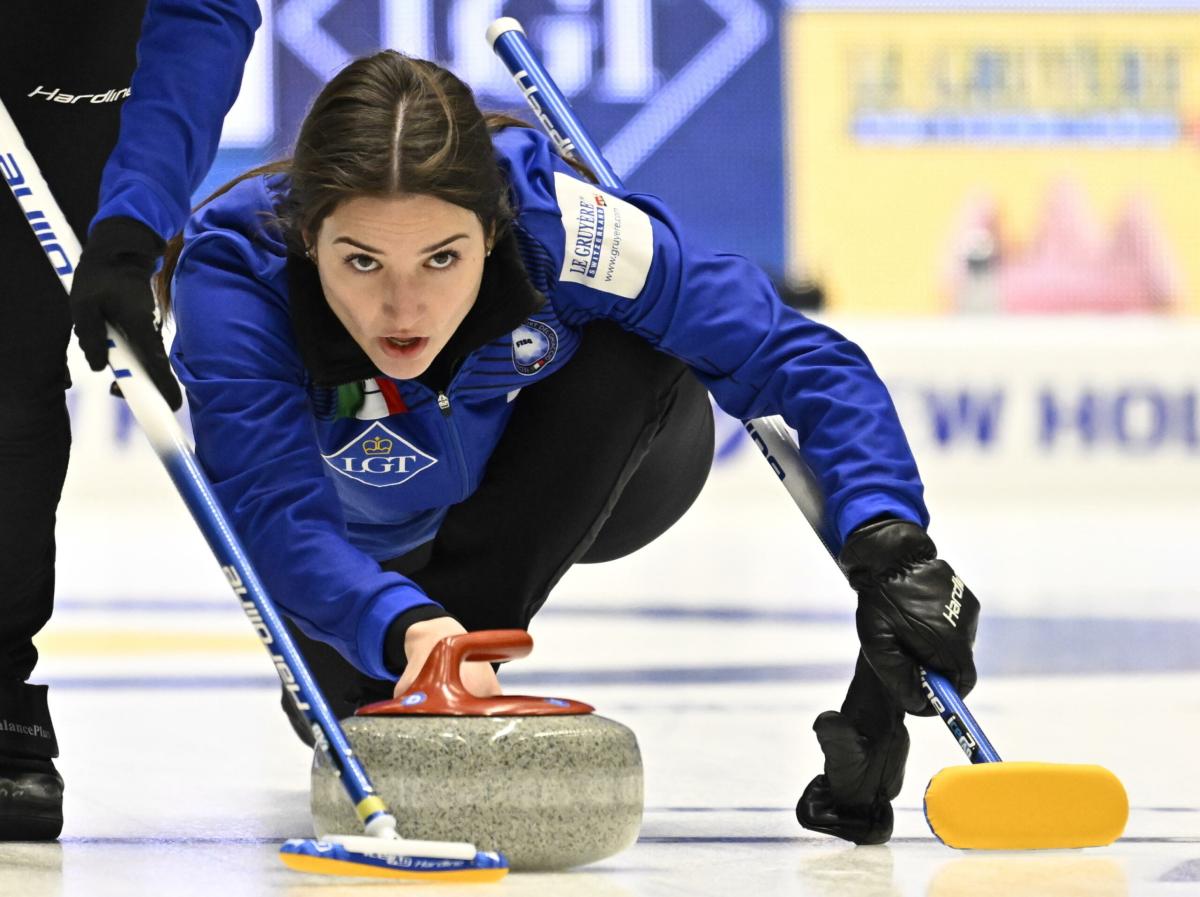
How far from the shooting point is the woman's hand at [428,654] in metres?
1.80

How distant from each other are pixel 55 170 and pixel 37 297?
15cm

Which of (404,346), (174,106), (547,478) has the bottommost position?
(547,478)

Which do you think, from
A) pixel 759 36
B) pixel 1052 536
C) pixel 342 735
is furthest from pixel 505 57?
pixel 759 36

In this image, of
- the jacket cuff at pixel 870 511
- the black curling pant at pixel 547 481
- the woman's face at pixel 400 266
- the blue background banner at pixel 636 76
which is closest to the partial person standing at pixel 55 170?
the woman's face at pixel 400 266

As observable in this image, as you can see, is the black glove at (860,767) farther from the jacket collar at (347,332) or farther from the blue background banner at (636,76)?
the blue background banner at (636,76)

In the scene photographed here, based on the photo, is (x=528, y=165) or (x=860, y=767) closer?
(x=860, y=767)

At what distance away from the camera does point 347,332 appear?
2043 mm

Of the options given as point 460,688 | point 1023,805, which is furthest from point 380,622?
point 1023,805

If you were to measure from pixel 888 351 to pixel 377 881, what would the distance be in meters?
7.00

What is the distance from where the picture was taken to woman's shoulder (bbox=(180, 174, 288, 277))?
2.09 m

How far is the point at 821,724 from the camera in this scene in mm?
2117

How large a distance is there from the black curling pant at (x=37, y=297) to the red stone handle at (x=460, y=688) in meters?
0.63

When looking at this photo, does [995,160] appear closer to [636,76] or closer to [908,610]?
[636,76]

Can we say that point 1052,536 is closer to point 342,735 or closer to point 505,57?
point 505,57
